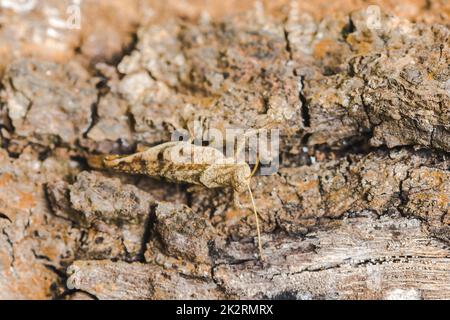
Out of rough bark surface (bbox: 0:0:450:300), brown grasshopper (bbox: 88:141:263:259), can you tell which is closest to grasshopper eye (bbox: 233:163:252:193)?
brown grasshopper (bbox: 88:141:263:259)

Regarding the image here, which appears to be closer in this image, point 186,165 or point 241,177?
point 241,177

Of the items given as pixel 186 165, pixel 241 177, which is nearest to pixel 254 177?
pixel 241 177

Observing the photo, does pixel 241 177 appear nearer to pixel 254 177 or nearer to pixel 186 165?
pixel 254 177

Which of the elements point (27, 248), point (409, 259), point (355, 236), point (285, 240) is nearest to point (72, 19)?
point (27, 248)

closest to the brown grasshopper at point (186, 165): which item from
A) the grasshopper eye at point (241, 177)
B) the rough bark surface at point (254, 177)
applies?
the grasshopper eye at point (241, 177)

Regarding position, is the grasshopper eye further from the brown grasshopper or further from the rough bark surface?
the rough bark surface

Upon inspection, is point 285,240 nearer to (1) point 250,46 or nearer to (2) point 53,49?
(1) point 250,46
